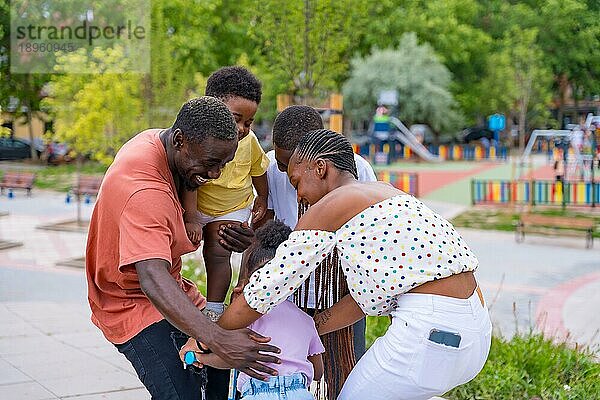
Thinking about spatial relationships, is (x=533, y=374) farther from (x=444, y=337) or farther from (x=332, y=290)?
(x=444, y=337)

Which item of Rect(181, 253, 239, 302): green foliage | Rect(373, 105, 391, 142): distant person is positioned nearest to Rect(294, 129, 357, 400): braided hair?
Rect(181, 253, 239, 302): green foliage

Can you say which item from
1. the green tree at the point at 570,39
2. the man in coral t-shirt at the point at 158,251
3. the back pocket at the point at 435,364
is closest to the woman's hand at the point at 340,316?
the man in coral t-shirt at the point at 158,251

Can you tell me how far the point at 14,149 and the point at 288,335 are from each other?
3396 centimetres

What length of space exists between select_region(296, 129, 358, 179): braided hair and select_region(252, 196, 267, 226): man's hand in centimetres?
105

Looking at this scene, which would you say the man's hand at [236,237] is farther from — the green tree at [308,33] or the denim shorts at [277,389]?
the green tree at [308,33]

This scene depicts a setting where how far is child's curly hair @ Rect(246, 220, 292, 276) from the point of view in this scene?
3.00 metres

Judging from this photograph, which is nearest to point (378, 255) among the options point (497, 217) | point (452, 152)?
point (497, 217)

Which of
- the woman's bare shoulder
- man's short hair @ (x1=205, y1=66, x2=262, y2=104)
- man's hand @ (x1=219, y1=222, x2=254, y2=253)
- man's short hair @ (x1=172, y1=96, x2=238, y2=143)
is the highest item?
man's short hair @ (x1=205, y1=66, x2=262, y2=104)

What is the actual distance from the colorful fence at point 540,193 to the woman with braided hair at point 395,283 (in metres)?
15.5

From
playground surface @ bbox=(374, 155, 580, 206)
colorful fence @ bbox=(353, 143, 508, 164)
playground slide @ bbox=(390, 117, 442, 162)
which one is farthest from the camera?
colorful fence @ bbox=(353, 143, 508, 164)

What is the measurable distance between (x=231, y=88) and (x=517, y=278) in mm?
8394

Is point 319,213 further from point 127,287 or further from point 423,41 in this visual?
point 423,41

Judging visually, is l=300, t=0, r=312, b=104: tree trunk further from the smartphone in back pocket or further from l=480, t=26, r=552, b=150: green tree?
the smartphone in back pocket

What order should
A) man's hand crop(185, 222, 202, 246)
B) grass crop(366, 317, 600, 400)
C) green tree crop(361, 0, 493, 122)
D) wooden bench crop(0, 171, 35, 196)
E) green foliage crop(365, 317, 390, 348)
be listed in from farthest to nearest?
green tree crop(361, 0, 493, 122) → wooden bench crop(0, 171, 35, 196) → green foliage crop(365, 317, 390, 348) → grass crop(366, 317, 600, 400) → man's hand crop(185, 222, 202, 246)
